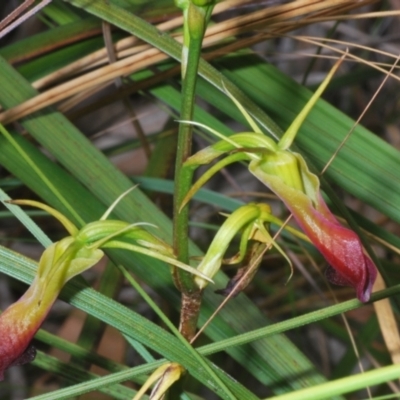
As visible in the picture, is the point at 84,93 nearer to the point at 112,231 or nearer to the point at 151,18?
the point at 151,18

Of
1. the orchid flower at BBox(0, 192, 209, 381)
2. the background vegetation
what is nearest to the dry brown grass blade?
the background vegetation

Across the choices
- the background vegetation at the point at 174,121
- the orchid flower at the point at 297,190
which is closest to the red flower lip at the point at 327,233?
the orchid flower at the point at 297,190

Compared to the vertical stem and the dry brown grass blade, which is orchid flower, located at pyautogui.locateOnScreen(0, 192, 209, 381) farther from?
the dry brown grass blade

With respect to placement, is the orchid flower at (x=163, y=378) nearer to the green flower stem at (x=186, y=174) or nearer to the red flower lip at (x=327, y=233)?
the green flower stem at (x=186, y=174)

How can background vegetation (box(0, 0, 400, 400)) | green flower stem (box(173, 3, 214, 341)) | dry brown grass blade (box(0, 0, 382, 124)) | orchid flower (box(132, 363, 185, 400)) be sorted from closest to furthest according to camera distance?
green flower stem (box(173, 3, 214, 341)), orchid flower (box(132, 363, 185, 400)), background vegetation (box(0, 0, 400, 400)), dry brown grass blade (box(0, 0, 382, 124))

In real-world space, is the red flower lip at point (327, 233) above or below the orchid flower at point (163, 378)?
above

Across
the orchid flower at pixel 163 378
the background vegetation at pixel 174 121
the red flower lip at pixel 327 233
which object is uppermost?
the background vegetation at pixel 174 121

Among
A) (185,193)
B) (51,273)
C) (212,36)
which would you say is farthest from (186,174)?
(212,36)
